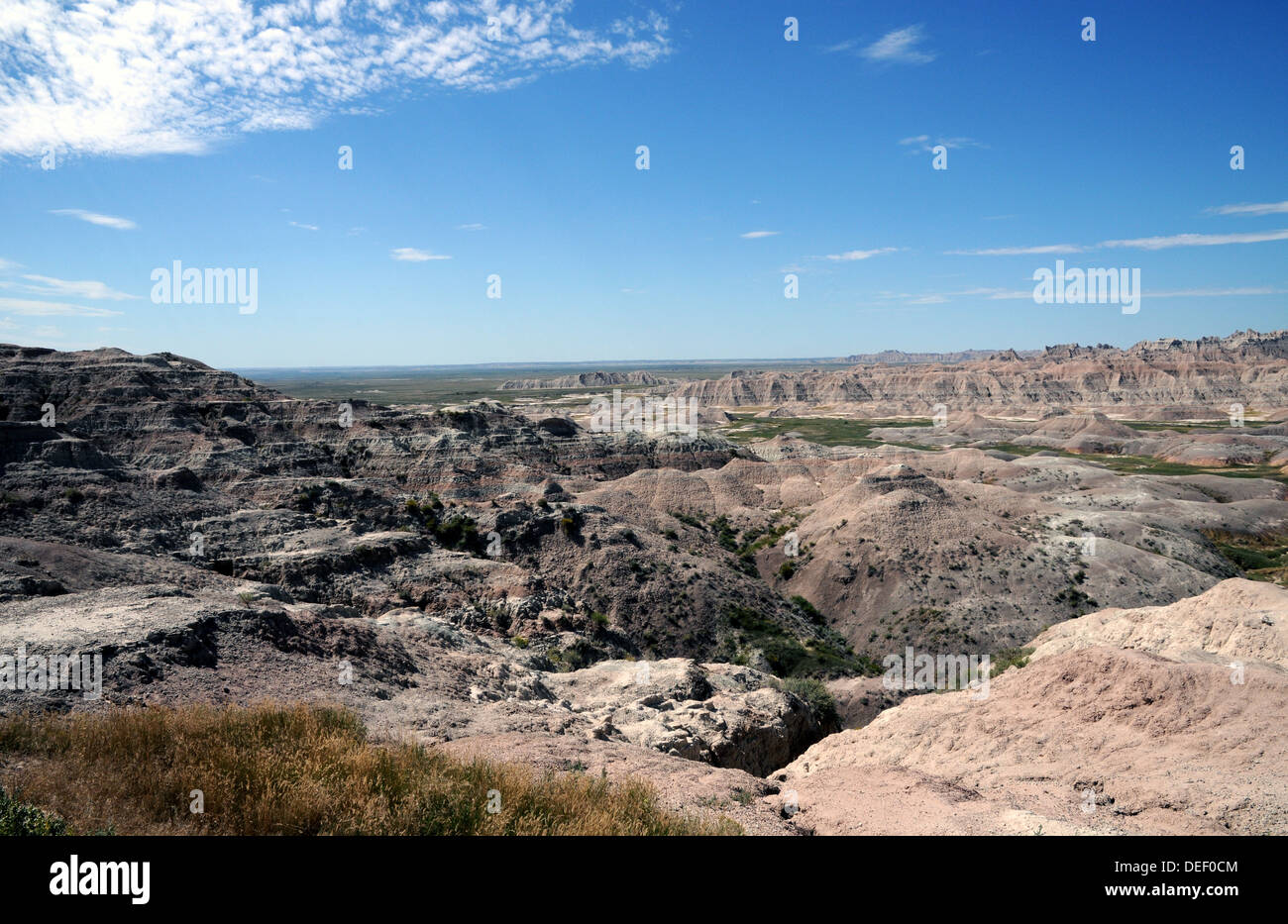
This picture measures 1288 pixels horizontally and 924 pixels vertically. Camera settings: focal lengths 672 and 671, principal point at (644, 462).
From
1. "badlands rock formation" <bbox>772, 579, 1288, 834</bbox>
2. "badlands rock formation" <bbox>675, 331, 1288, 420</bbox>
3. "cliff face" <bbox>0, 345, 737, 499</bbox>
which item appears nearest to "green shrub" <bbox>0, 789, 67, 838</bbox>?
"badlands rock formation" <bbox>772, 579, 1288, 834</bbox>

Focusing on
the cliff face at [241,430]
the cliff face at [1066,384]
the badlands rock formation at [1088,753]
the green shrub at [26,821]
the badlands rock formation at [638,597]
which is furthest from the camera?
the cliff face at [1066,384]

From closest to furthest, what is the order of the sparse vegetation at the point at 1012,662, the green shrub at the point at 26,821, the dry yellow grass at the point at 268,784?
the green shrub at the point at 26,821 → the dry yellow grass at the point at 268,784 → the sparse vegetation at the point at 1012,662

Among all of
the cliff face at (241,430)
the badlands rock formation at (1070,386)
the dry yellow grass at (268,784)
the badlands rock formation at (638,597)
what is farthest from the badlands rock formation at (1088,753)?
the badlands rock formation at (1070,386)

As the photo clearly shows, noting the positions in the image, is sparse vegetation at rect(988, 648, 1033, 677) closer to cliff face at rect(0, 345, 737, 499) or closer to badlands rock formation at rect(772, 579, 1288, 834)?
badlands rock formation at rect(772, 579, 1288, 834)

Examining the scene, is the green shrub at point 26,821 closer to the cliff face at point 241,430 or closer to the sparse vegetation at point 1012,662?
the sparse vegetation at point 1012,662
